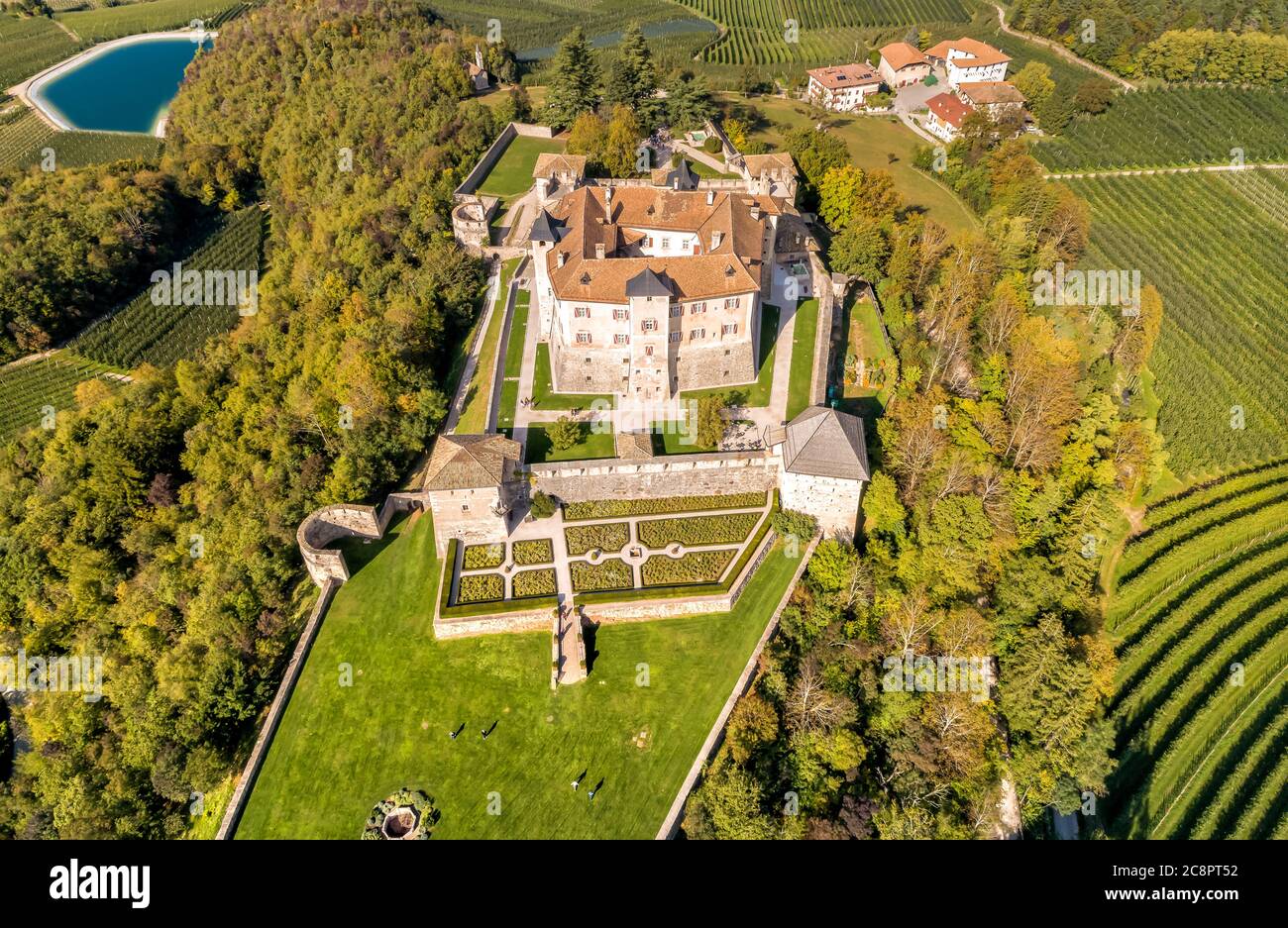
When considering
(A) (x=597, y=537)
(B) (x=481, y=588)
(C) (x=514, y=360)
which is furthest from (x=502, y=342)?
(B) (x=481, y=588)

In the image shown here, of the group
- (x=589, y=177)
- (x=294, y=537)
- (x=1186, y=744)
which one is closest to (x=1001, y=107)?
(x=589, y=177)

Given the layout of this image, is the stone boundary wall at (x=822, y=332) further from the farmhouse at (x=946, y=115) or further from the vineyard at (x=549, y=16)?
the vineyard at (x=549, y=16)

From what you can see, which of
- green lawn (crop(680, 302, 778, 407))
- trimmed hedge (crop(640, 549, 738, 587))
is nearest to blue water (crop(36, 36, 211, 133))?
green lawn (crop(680, 302, 778, 407))

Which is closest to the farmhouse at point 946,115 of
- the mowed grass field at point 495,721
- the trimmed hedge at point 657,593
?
the mowed grass field at point 495,721

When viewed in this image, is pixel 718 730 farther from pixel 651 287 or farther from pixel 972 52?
pixel 972 52

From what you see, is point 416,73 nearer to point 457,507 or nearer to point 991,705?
point 457,507
